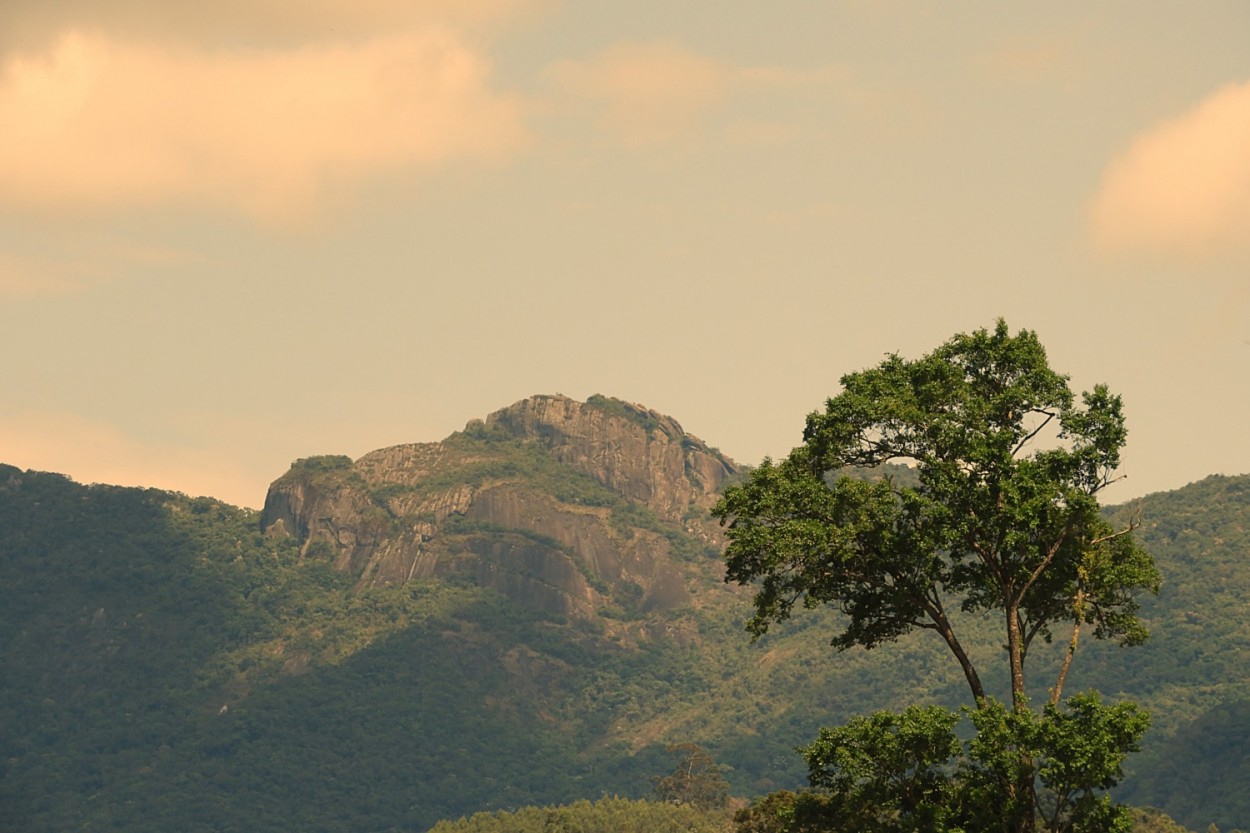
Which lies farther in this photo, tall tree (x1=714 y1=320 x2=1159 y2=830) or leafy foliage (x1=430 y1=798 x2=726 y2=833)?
leafy foliage (x1=430 y1=798 x2=726 y2=833)

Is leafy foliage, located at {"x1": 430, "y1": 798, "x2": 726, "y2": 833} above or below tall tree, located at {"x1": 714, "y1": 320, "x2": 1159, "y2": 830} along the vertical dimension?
below

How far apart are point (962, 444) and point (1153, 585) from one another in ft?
19.2

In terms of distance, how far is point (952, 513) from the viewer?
45438mm

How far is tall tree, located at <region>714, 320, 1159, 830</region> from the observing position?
45.5 meters

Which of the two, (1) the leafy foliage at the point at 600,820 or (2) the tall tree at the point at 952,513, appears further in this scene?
(1) the leafy foliage at the point at 600,820

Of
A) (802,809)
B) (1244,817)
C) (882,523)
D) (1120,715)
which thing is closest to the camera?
(1120,715)

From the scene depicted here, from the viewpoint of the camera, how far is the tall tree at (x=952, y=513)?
45469mm

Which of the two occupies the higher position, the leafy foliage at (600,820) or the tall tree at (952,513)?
the tall tree at (952,513)

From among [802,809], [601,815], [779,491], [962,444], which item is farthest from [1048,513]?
[601,815]

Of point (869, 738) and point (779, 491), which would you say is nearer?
point (869, 738)

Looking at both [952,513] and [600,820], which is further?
[600,820]

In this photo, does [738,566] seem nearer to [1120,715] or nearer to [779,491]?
[779,491]

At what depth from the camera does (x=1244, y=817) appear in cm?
19200

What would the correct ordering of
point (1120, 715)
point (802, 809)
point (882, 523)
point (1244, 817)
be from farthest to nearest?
point (1244, 817)
point (802, 809)
point (882, 523)
point (1120, 715)
